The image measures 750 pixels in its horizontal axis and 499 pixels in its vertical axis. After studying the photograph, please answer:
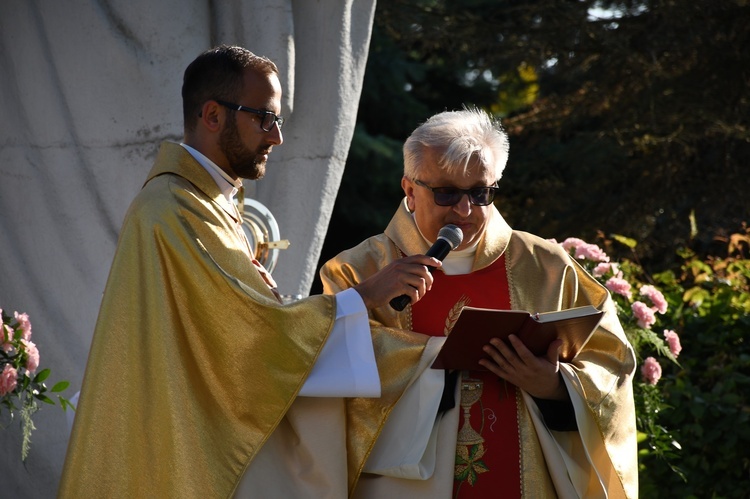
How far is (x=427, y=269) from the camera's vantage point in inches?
124

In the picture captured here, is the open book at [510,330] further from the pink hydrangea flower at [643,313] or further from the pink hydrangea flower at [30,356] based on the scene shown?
the pink hydrangea flower at [643,313]

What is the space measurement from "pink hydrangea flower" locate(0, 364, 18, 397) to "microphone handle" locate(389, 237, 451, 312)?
1381mm

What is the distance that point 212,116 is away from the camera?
11.2ft

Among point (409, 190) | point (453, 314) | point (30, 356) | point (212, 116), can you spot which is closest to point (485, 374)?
point (453, 314)

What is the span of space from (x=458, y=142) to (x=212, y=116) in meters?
0.72

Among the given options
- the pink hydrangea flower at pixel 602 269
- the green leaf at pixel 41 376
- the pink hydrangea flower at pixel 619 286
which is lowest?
the green leaf at pixel 41 376

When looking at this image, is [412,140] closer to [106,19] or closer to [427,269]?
[427,269]

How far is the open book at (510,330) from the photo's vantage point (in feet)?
10.4

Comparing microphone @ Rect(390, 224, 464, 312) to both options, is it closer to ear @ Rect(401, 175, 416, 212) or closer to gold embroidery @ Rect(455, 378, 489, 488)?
ear @ Rect(401, 175, 416, 212)

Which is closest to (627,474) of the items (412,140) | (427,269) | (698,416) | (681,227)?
(427,269)

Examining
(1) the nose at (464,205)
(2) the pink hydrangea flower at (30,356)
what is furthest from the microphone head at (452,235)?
(2) the pink hydrangea flower at (30,356)

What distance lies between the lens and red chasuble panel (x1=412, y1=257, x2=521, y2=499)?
3385 mm

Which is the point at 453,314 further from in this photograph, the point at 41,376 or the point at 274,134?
the point at 41,376

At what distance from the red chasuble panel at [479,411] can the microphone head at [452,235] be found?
13.4 inches
